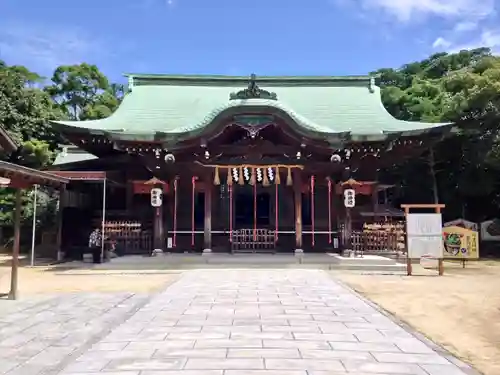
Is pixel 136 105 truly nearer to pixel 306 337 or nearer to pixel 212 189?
pixel 212 189

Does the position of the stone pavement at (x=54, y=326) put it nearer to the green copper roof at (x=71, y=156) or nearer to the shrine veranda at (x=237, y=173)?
the shrine veranda at (x=237, y=173)

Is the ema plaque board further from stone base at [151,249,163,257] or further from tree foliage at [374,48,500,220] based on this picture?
tree foliage at [374,48,500,220]

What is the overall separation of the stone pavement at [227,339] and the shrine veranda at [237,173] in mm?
6819

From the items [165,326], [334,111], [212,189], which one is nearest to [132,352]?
[165,326]

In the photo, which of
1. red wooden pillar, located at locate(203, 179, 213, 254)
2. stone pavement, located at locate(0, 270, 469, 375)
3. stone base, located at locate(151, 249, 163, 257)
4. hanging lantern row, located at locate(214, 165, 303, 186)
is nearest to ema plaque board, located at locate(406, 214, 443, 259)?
stone pavement, located at locate(0, 270, 469, 375)

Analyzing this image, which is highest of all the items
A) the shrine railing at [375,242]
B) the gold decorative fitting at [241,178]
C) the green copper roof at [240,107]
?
the green copper roof at [240,107]

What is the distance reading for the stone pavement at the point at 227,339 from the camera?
433cm

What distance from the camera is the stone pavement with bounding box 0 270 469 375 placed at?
4328mm

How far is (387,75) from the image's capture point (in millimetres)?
50219

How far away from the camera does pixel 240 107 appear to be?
1416 centimetres

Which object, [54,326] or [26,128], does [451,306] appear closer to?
[54,326]

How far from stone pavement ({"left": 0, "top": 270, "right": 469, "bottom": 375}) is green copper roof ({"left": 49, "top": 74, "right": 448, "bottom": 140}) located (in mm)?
7117

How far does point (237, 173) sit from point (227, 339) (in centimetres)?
1007

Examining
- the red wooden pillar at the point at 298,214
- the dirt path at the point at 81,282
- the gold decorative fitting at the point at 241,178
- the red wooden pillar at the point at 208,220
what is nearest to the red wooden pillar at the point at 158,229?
the red wooden pillar at the point at 208,220
